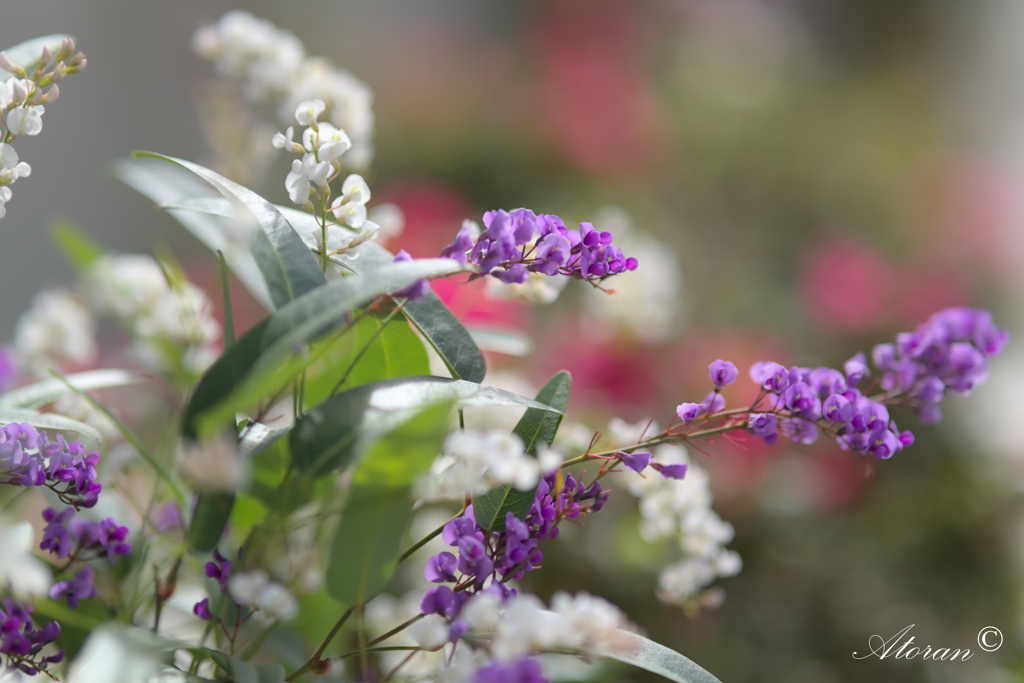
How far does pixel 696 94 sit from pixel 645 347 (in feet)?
5.57

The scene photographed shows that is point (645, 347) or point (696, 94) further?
point (696, 94)

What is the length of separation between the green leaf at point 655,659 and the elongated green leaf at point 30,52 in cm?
39

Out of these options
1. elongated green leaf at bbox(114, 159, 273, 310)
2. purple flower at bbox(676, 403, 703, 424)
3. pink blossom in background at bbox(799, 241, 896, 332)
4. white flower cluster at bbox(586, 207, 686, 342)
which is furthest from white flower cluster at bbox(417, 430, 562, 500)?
pink blossom in background at bbox(799, 241, 896, 332)

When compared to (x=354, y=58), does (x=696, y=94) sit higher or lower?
higher

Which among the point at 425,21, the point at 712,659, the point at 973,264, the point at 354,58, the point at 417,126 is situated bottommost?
the point at 712,659

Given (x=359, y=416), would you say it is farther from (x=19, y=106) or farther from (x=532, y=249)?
(x=19, y=106)

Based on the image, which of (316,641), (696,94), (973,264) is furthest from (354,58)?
(316,641)

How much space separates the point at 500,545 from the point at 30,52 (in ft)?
1.12

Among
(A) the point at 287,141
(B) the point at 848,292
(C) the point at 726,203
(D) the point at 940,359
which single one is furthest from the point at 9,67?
(C) the point at 726,203

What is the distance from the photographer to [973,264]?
189 centimetres

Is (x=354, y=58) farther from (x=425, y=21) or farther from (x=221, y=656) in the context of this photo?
(x=221, y=656)

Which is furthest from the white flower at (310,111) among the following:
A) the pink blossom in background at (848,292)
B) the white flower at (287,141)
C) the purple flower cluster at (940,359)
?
the pink blossom in background at (848,292)

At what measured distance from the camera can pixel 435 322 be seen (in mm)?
354

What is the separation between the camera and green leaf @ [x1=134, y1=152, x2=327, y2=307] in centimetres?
31
